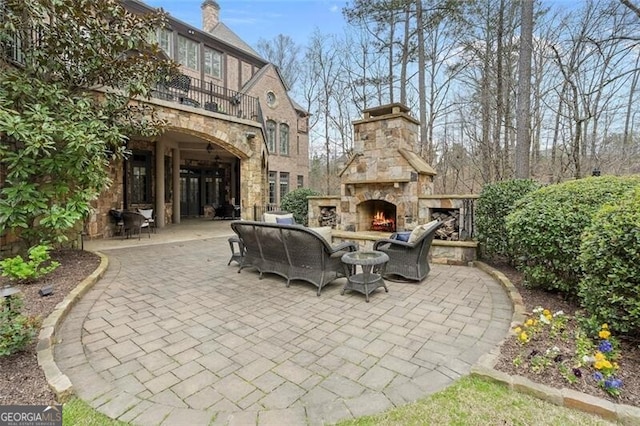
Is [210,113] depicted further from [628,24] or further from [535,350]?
[628,24]

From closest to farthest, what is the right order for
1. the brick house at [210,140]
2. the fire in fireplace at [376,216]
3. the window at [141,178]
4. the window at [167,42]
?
1. the fire in fireplace at [376,216]
2. the brick house at [210,140]
3. the window at [141,178]
4. the window at [167,42]

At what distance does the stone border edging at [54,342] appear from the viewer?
1932mm

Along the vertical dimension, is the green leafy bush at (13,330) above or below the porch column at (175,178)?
below

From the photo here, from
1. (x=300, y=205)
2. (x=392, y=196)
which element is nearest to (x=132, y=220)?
(x=300, y=205)

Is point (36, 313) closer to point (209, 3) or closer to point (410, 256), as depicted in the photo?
point (410, 256)

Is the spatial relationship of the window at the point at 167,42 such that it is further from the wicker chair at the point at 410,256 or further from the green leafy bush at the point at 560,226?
the green leafy bush at the point at 560,226

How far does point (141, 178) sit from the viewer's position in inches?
411

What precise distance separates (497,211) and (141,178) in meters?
10.5

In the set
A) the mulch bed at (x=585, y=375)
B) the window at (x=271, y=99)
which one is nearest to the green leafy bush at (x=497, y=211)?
the mulch bed at (x=585, y=375)

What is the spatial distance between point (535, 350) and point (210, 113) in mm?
8890

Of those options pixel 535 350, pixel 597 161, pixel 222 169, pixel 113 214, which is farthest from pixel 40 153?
pixel 597 161

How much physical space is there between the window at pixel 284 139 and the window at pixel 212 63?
423 centimetres

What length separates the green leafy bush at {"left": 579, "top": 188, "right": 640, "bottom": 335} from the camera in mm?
2273

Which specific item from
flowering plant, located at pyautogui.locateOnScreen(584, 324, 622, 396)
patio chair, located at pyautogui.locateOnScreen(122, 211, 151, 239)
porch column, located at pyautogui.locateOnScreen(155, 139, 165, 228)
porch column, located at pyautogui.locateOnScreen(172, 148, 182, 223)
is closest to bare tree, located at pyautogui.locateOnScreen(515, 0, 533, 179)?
flowering plant, located at pyautogui.locateOnScreen(584, 324, 622, 396)
